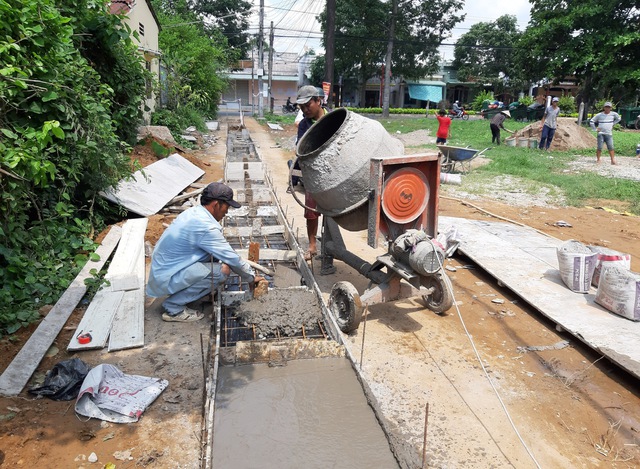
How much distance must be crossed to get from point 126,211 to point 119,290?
2.48 metres

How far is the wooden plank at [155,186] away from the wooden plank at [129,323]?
2.58 metres

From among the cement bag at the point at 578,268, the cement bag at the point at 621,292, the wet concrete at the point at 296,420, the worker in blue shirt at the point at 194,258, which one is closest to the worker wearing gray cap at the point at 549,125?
the cement bag at the point at 578,268

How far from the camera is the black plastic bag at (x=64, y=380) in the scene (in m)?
3.14

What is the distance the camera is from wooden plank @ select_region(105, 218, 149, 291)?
474 cm

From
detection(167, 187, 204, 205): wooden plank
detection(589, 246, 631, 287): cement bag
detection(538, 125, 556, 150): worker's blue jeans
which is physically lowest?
detection(589, 246, 631, 287): cement bag

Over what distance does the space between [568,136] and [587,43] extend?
963 centimetres

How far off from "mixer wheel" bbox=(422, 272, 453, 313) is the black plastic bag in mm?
2829

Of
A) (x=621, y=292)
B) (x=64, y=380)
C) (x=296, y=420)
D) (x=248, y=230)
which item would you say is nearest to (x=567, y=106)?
(x=248, y=230)

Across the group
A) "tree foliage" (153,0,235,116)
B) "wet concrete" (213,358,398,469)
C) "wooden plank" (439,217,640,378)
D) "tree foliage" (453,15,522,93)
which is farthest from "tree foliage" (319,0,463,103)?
"wet concrete" (213,358,398,469)

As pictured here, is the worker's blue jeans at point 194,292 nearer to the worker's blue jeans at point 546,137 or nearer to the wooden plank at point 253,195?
the wooden plank at point 253,195

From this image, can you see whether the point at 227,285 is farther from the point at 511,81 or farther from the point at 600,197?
the point at 511,81

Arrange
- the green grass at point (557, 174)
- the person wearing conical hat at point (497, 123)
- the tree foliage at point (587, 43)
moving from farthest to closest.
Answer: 1. the tree foliage at point (587, 43)
2. the person wearing conical hat at point (497, 123)
3. the green grass at point (557, 174)

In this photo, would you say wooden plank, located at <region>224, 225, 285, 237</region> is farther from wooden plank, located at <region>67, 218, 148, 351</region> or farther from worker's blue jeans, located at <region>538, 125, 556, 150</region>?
worker's blue jeans, located at <region>538, 125, 556, 150</region>

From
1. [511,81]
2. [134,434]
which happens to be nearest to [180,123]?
[134,434]
